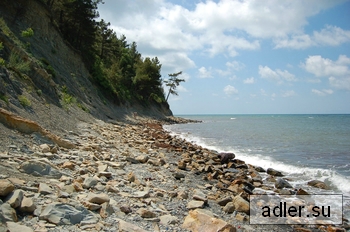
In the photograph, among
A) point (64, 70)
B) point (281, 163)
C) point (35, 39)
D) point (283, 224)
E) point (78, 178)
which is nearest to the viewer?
point (78, 178)

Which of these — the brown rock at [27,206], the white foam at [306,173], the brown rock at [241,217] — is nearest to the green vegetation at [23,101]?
the brown rock at [27,206]

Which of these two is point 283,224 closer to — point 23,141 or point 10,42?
point 23,141

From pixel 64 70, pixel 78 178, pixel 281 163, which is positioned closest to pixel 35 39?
pixel 64 70

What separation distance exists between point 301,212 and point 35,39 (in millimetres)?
25288

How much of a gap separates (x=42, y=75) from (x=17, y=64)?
8.71 feet

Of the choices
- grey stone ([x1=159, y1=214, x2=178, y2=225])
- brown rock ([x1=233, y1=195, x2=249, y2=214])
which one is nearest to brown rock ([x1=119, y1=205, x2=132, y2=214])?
grey stone ([x1=159, y1=214, x2=178, y2=225])

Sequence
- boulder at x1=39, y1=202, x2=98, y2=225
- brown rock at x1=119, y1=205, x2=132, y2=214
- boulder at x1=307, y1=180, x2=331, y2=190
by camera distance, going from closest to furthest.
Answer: boulder at x1=39, y1=202, x2=98, y2=225, brown rock at x1=119, y1=205, x2=132, y2=214, boulder at x1=307, y1=180, x2=331, y2=190

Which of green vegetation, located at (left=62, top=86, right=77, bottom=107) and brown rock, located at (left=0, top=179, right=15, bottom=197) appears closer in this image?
brown rock, located at (left=0, top=179, right=15, bottom=197)

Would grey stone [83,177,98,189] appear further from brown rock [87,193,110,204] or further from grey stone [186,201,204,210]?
grey stone [186,201,204,210]

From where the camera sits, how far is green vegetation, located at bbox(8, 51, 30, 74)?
45.1ft

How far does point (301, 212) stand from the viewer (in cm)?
789

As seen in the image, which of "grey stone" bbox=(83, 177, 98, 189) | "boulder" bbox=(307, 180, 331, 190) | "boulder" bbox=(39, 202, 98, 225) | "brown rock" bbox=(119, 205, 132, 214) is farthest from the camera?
"boulder" bbox=(307, 180, 331, 190)

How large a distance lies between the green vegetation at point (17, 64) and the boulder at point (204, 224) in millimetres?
13172

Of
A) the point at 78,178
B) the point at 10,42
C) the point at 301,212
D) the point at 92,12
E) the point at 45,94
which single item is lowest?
the point at 301,212
